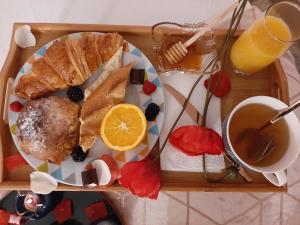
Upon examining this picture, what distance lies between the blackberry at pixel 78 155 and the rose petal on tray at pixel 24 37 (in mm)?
315

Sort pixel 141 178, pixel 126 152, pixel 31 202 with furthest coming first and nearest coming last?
pixel 31 202 < pixel 126 152 < pixel 141 178

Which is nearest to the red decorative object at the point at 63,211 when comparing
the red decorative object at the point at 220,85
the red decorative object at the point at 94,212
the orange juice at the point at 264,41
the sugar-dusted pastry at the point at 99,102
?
the red decorative object at the point at 94,212

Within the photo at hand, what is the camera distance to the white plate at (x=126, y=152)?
35.3 inches

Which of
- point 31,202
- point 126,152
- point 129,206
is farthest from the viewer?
point 129,206

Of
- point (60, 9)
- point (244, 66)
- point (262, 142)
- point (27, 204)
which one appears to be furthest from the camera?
point (60, 9)

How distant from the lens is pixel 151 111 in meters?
0.92

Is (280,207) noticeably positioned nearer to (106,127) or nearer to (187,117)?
(187,117)

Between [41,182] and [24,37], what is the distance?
38 cm

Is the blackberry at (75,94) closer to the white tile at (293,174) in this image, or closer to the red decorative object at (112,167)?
the red decorative object at (112,167)

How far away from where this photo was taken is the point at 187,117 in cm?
94

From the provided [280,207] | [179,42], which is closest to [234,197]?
[280,207]

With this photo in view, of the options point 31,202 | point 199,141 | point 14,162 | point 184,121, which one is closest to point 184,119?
point 184,121

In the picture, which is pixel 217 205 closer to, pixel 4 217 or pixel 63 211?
pixel 63 211

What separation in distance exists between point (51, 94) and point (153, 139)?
11.4 inches
